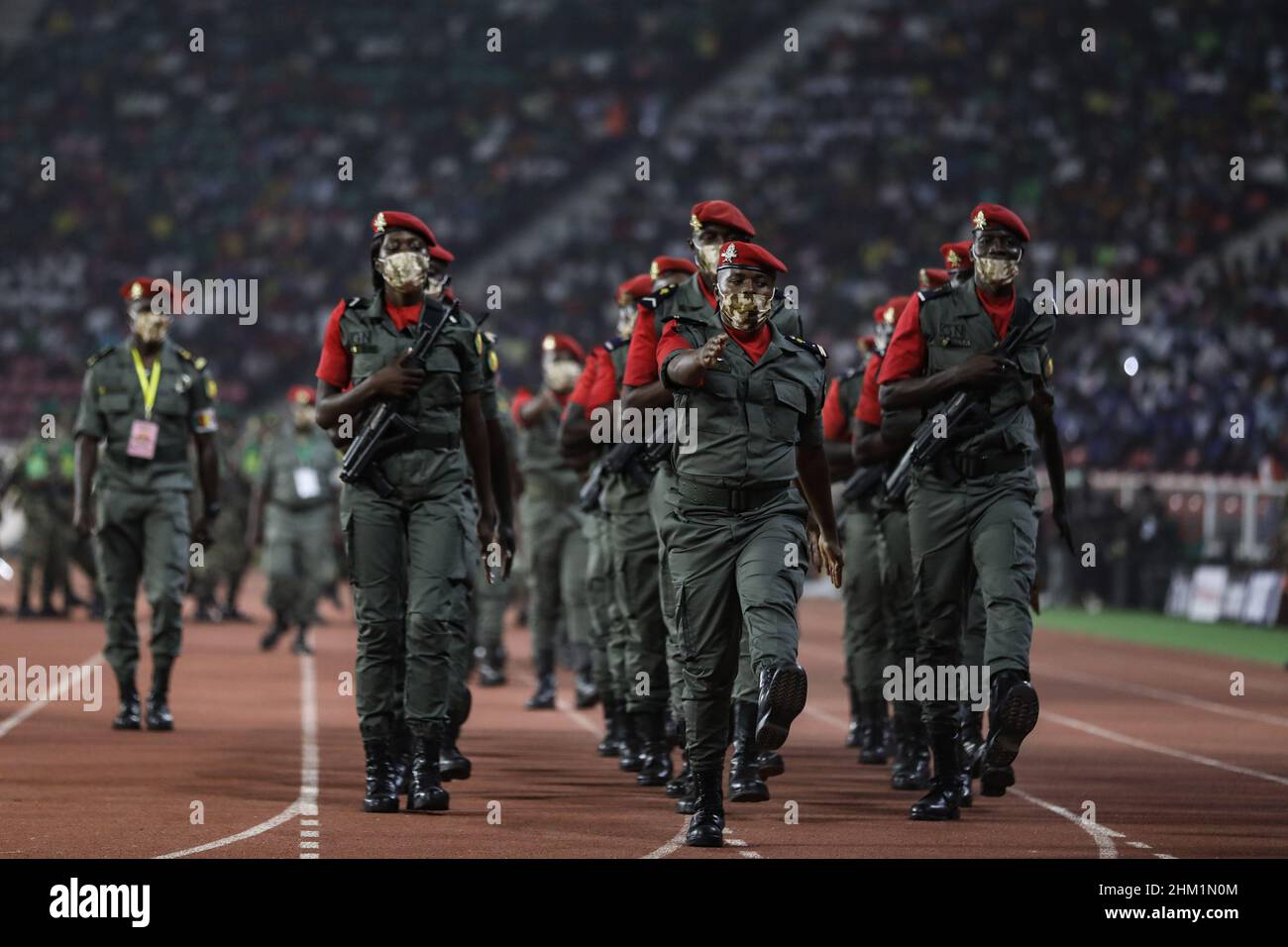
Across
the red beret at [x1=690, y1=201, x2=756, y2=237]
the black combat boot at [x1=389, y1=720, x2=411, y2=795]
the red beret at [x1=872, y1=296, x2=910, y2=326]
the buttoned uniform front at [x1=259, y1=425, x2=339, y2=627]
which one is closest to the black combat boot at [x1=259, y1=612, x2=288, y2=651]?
the buttoned uniform front at [x1=259, y1=425, x2=339, y2=627]

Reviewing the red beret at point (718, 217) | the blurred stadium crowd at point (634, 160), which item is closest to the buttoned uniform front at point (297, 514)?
the red beret at point (718, 217)

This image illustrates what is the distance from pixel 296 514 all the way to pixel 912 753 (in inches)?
426

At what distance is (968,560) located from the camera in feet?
33.7

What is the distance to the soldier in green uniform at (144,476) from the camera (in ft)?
45.9

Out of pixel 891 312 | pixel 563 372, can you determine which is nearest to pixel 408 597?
pixel 891 312

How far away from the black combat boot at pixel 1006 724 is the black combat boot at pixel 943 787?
486 millimetres

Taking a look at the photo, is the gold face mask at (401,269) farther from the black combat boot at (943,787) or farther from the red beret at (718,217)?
the black combat boot at (943,787)

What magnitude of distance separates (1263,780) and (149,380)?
7.02 meters

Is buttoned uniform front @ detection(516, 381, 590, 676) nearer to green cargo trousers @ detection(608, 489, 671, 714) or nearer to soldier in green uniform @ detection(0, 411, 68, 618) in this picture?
green cargo trousers @ detection(608, 489, 671, 714)

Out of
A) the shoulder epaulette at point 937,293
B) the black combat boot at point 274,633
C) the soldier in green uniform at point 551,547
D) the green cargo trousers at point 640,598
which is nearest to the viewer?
the shoulder epaulette at point 937,293

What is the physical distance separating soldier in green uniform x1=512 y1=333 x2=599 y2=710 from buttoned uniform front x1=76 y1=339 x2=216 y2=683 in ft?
9.16

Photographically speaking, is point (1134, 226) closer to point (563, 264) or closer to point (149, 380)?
point (563, 264)

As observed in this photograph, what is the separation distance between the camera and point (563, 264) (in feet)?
140

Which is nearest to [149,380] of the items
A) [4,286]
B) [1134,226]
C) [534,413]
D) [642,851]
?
[534,413]
